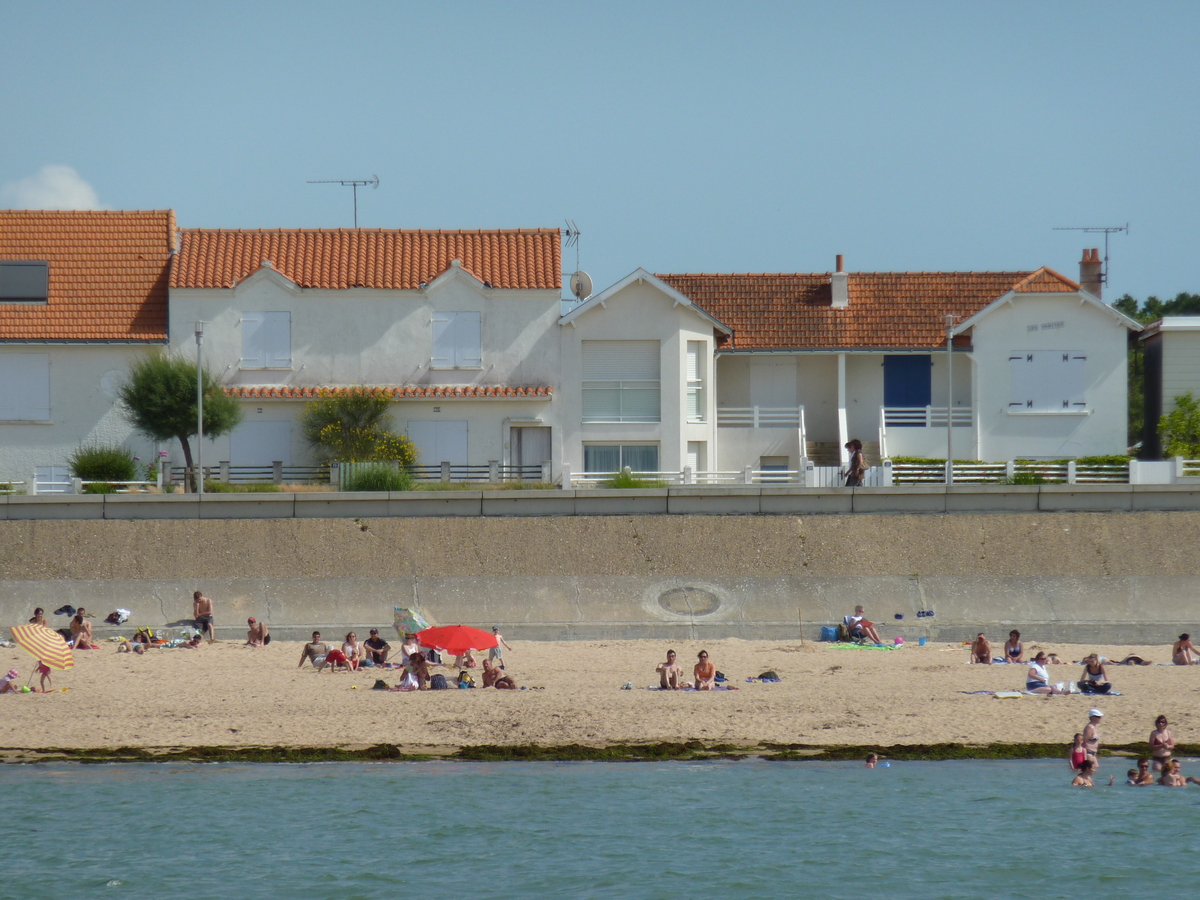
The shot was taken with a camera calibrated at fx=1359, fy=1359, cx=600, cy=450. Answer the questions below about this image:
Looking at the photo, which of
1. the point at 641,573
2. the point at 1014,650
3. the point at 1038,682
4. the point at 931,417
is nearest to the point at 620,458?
the point at 641,573

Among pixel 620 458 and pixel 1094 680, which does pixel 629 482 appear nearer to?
pixel 620 458

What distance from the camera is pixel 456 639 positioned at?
73.8ft

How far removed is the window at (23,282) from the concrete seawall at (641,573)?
990cm

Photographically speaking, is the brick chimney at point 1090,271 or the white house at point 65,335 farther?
the brick chimney at point 1090,271

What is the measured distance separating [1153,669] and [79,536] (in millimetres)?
20986

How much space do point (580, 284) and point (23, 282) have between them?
15.0m

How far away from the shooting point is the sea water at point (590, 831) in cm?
1622

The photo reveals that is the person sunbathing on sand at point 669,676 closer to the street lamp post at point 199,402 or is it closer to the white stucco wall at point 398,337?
the street lamp post at point 199,402

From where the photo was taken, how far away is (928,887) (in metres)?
16.1

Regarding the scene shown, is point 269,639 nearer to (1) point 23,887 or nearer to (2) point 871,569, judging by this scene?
(1) point 23,887

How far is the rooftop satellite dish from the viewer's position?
38.3 metres

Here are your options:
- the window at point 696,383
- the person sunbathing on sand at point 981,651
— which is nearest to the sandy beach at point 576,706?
the person sunbathing on sand at point 981,651

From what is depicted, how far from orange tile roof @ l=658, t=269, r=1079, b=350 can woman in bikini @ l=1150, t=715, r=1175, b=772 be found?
20.7 metres

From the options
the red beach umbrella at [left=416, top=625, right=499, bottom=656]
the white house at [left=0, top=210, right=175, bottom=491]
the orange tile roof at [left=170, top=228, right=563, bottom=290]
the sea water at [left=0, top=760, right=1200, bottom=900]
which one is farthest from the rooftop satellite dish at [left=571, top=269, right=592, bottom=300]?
the sea water at [left=0, top=760, right=1200, bottom=900]
